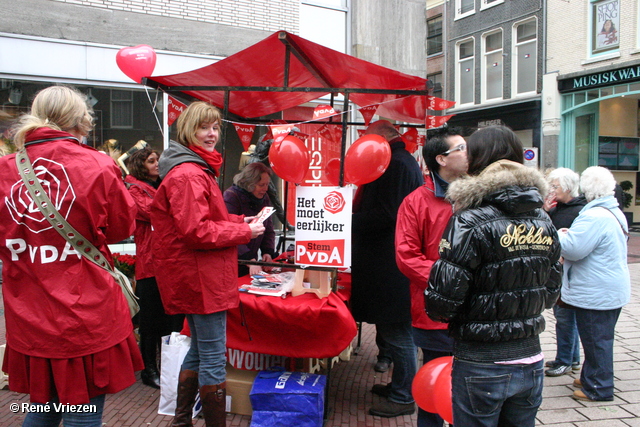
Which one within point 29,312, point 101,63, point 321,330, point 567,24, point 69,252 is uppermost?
point 567,24

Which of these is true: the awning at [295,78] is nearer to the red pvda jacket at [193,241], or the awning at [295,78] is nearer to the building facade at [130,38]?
the red pvda jacket at [193,241]

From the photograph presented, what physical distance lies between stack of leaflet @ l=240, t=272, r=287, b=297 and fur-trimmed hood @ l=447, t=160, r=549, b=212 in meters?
1.74

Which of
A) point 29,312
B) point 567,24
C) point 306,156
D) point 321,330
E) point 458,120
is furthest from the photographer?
point 458,120

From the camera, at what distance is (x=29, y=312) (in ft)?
6.50

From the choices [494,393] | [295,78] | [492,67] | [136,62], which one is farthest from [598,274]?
[492,67]

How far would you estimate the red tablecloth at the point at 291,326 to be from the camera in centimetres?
309

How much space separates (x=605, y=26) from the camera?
54.9 feet

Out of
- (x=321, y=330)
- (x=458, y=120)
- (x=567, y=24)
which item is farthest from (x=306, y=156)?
(x=458, y=120)

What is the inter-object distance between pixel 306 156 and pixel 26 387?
2210mm

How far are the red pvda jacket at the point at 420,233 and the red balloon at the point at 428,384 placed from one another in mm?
449

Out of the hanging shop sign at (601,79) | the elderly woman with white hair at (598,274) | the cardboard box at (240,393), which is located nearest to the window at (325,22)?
the elderly woman with white hair at (598,274)

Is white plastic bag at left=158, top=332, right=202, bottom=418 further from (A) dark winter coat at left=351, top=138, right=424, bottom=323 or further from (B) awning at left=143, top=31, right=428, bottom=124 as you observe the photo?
(B) awning at left=143, top=31, right=428, bottom=124

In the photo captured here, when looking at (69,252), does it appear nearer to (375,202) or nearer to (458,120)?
(375,202)

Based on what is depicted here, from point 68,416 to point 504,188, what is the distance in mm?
1984
